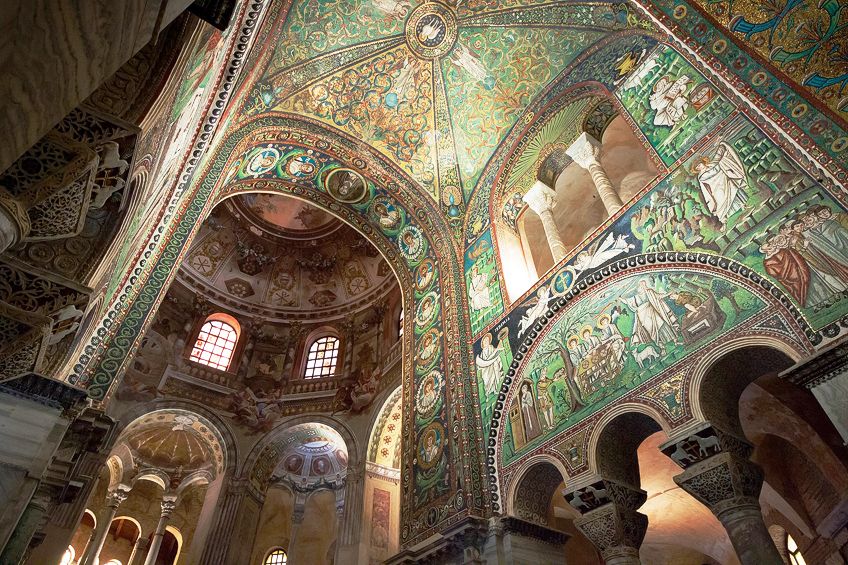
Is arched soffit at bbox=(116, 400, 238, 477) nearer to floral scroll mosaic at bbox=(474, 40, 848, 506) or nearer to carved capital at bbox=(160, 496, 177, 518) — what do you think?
carved capital at bbox=(160, 496, 177, 518)

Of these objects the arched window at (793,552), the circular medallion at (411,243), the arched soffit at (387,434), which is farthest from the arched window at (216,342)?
the arched window at (793,552)

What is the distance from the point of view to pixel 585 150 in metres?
9.29

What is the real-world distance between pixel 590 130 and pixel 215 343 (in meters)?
12.0

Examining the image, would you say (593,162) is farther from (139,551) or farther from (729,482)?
(139,551)

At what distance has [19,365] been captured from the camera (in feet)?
14.5

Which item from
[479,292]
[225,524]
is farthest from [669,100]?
[225,524]

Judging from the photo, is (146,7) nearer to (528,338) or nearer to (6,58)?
(6,58)

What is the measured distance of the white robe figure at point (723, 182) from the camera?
6133 millimetres

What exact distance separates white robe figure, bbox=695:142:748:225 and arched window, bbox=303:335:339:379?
1155 centimetres

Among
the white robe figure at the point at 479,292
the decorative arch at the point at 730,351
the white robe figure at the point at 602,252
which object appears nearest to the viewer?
the decorative arch at the point at 730,351

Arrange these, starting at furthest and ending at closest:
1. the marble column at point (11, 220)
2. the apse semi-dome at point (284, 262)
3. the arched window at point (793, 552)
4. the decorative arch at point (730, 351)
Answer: the apse semi-dome at point (284, 262) → the arched window at point (793, 552) → the decorative arch at point (730, 351) → the marble column at point (11, 220)

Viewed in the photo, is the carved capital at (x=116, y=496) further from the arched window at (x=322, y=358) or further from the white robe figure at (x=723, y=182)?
the white robe figure at (x=723, y=182)

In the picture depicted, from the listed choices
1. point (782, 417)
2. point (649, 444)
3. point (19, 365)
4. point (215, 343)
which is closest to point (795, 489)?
point (782, 417)

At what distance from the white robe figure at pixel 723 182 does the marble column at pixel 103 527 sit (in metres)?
15.0
